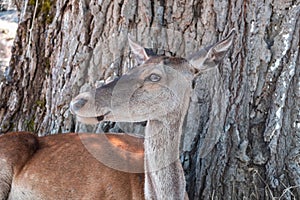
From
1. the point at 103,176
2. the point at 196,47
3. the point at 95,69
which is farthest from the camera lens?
the point at 95,69

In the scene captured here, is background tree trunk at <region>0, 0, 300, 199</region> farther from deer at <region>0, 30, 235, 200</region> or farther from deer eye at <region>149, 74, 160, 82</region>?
deer eye at <region>149, 74, 160, 82</region>

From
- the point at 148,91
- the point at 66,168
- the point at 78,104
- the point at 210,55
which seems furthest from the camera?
the point at 66,168

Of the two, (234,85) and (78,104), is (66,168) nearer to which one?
(78,104)

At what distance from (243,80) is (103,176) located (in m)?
1.51

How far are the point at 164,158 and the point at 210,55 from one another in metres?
0.81

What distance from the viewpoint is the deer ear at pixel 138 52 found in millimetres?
4602

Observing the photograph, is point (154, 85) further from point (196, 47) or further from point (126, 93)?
point (196, 47)

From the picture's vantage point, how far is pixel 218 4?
5137mm

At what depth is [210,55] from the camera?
4.27 metres

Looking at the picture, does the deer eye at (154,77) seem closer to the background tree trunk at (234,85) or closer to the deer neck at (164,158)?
the deer neck at (164,158)

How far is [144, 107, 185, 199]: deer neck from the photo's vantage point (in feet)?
14.1

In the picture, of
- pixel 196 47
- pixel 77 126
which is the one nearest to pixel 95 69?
pixel 77 126

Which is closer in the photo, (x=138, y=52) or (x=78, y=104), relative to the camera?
(x=78, y=104)

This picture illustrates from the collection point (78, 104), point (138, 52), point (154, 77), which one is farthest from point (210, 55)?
point (78, 104)
